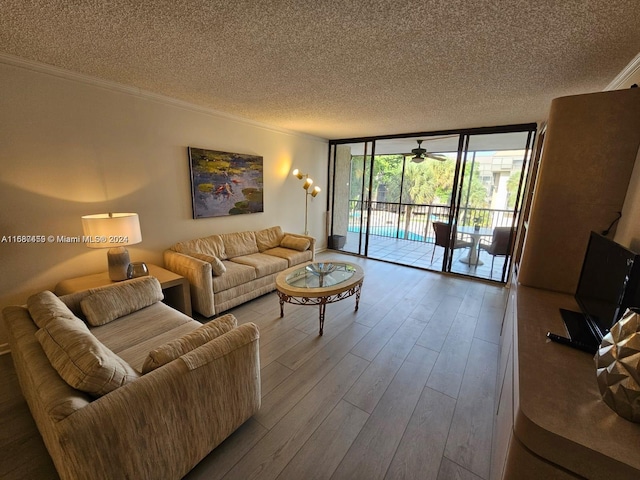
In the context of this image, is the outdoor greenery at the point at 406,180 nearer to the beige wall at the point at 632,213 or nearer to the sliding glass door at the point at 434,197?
the sliding glass door at the point at 434,197

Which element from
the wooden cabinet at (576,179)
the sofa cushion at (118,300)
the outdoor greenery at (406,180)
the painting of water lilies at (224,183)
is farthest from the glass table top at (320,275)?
the outdoor greenery at (406,180)

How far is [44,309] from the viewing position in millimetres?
Answer: 1480

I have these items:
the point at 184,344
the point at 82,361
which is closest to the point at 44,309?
the point at 82,361

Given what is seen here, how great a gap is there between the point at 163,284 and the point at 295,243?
199 centimetres

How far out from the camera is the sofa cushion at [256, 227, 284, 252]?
409 centimetres

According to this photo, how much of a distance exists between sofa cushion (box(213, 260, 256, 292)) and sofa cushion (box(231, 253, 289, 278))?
0.32 feet

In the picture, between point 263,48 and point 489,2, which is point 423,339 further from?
point 263,48

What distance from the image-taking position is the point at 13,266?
2.19 meters

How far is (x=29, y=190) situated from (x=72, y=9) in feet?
5.15

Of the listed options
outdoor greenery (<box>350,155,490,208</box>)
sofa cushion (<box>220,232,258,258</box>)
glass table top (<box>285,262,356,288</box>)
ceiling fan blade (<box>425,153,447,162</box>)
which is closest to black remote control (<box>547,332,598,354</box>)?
glass table top (<box>285,262,356,288</box>)

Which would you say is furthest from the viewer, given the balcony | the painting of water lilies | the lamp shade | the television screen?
the balcony

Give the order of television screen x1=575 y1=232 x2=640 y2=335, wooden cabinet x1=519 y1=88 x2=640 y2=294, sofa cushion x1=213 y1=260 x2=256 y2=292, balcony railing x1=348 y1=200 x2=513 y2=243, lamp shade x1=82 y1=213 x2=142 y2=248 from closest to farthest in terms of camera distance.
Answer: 1. television screen x1=575 y1=232 x2=640 y2=335
2. wooden cabinet x1=519 y1=88 x2=640 y2=294
3. lamp shade x1=82 y1=213 x2=142 y2=248
4. sofa cushion x1=213 y1=260 x2=256 y2=292
5. balcony railing x1=348 y1=200 x2=513 y2=243

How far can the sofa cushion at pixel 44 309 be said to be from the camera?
1.41 metres

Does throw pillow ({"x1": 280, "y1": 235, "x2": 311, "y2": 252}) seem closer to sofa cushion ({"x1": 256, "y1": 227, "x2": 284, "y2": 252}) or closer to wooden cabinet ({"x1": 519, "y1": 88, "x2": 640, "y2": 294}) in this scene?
sofa cushion ({"x1": 256, "y1": 227, "x2": 284, "y2": 252})
